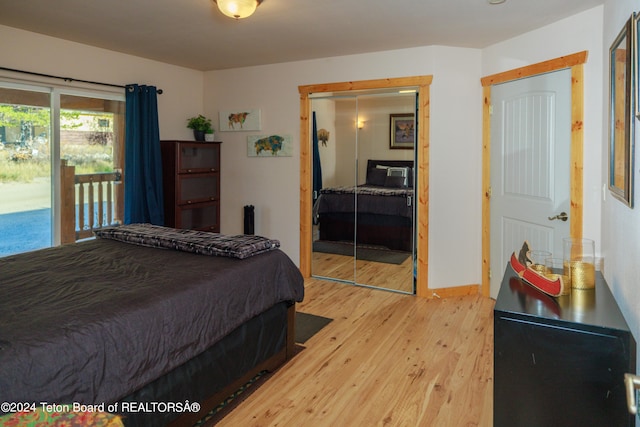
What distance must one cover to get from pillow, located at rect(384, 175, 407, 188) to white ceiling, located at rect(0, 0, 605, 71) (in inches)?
48.9

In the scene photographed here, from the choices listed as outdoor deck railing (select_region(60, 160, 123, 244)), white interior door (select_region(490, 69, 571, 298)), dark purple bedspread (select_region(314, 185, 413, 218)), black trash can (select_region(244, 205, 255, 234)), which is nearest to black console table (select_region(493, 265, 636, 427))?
white interior door (select_region(490, 69, 571, 298))

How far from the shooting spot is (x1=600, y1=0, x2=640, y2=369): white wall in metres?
1.82

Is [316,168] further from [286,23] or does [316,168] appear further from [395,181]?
[286,23]

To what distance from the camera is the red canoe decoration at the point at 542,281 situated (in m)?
1.97

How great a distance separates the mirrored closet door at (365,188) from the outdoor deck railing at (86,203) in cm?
210

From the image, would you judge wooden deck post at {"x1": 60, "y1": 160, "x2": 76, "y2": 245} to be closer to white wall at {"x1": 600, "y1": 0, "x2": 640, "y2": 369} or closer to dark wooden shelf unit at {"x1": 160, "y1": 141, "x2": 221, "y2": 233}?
dark wooden shelf unit at {"x1": 160, "y1": 141, "x2": 221, "y2": 233}

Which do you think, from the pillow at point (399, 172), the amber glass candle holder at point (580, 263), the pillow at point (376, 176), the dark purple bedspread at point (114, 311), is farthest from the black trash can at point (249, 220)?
the amber glass candle holder at point (580, 263)

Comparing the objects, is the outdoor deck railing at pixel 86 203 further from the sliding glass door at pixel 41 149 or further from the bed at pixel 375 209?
the bed at pixel 375 209

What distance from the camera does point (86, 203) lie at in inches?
174

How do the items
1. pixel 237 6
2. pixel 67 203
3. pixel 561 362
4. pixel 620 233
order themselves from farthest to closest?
pixel 67 203 < pixel 237 6 < pixel 620 233 < pixel 561 362

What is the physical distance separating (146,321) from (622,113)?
7.79ft

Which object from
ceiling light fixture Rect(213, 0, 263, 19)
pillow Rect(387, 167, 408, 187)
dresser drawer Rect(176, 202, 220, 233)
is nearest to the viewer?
ceiling light fixture Rect(213, 0, 263, 19)

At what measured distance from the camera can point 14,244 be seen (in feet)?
12.9

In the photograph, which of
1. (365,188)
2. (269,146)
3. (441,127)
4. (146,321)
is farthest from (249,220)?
(146,321)
